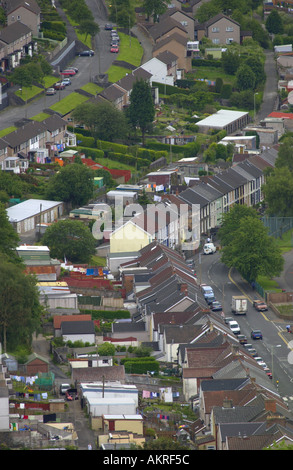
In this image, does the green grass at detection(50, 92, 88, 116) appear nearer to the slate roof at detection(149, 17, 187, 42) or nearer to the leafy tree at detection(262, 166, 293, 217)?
the slate roof at detection(149, 17, 187, 42)

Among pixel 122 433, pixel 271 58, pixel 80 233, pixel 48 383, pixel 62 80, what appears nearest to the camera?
pixel 122 433

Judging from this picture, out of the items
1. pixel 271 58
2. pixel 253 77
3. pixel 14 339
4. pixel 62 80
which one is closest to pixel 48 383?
pixel 14 339

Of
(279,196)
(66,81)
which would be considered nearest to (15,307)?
(279,196)

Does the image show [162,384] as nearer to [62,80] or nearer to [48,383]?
[48,383]

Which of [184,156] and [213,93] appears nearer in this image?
[184,156]

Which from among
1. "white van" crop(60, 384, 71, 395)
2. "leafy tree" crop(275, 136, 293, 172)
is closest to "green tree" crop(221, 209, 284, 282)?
"leafy tree" crop(275, 136, 293, 172)

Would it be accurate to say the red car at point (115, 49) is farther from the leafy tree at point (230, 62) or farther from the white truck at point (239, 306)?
the white truck at point (239, 306)

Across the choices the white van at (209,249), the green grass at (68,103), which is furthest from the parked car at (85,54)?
the white van at (209,249)
